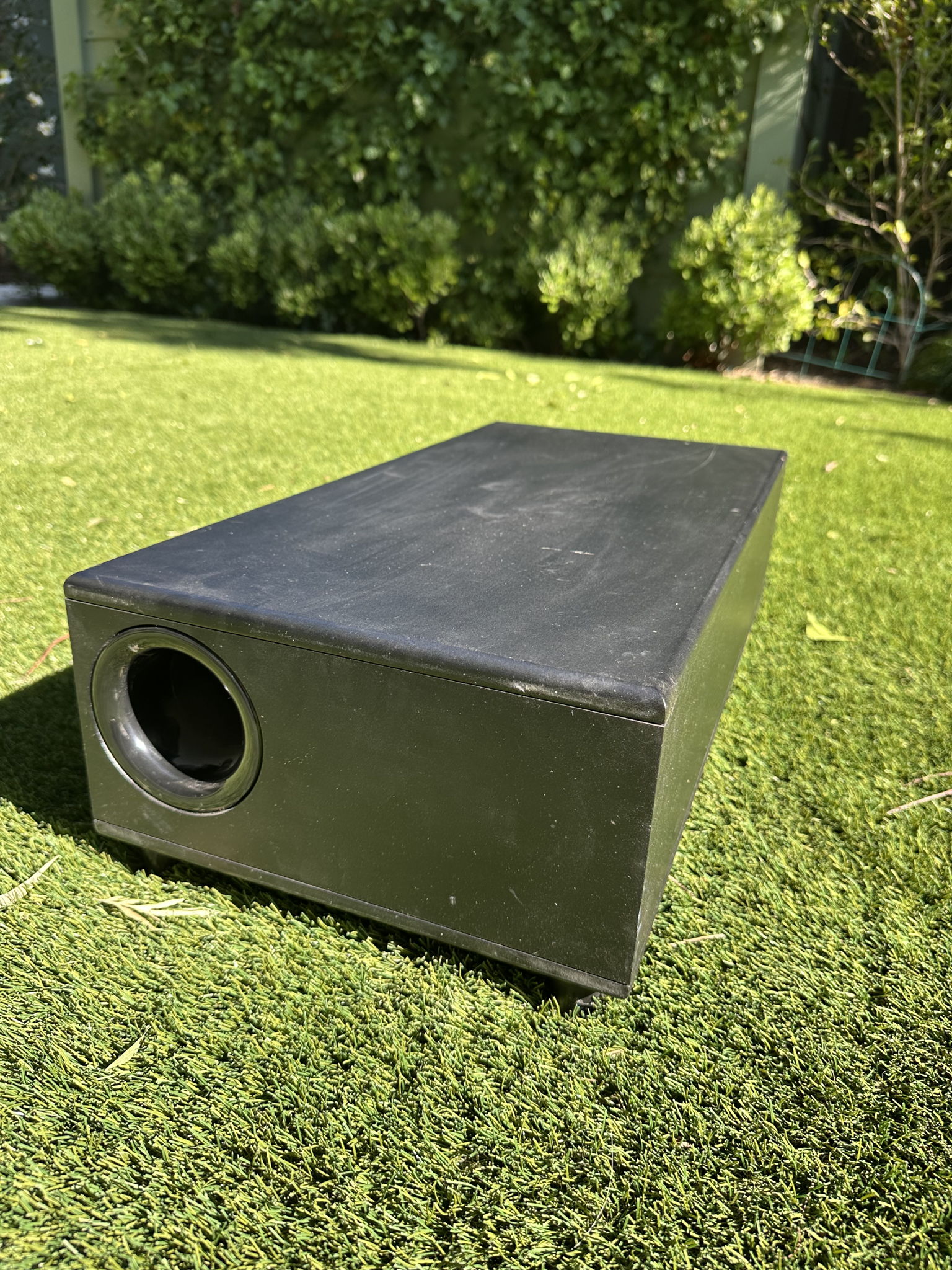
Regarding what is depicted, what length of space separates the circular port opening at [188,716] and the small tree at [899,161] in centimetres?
587

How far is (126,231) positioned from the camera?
740 cm

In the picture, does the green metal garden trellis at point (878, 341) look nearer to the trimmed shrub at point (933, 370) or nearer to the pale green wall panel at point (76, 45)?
the trimmed shrub at point (933, 370)

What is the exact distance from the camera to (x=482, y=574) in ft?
4.57

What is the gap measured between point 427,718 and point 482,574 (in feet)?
1.10

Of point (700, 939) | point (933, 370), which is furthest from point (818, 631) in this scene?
point (933, 370)

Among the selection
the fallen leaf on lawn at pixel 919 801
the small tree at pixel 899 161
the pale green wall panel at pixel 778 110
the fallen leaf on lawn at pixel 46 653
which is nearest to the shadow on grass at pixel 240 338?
the pale green wall panel at pixel 778 110

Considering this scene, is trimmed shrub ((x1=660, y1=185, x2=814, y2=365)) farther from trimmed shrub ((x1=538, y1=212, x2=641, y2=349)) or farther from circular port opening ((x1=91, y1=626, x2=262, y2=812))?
circular port opening ((x1=91, y1=626, x2=262, y2=812))

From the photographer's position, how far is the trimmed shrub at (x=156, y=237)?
736 cm

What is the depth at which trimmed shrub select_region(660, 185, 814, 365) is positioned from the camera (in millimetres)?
5965

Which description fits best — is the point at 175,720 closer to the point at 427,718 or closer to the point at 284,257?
the point at 427,718

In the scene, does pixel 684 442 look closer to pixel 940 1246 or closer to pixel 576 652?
pixel 576 652

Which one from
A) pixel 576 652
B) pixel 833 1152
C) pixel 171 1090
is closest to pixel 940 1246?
pixel 833 1152

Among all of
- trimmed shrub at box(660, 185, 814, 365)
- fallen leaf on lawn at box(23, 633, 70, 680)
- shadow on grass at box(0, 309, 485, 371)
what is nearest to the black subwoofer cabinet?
fallen leaf on lawn at box(23, 633, 70, 680)

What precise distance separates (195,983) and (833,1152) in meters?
0.82
